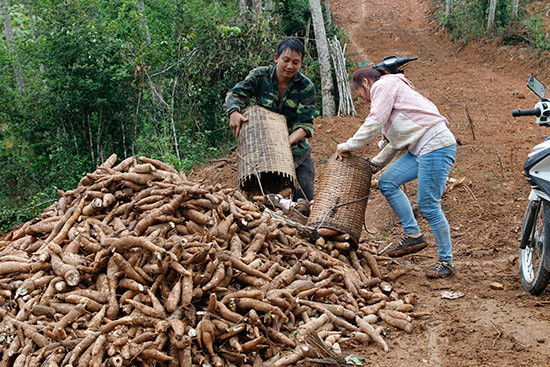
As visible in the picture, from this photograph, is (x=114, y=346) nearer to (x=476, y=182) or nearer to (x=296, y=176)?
(x=296, y=176)

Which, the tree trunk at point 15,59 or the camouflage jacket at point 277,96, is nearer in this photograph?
the camouflage jacket at point 277,96

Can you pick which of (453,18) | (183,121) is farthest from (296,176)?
(453,18)

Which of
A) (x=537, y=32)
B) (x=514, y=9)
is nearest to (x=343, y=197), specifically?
(x=537, y=32)

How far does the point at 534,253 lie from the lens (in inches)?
153

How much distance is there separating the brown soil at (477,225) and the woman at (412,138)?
0.56m

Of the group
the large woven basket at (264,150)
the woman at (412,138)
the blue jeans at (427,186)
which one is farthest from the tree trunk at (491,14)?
the blue jeans at (427,186)

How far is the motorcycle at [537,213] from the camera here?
11.1ft

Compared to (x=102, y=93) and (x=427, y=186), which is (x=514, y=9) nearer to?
(x=102, y=93)

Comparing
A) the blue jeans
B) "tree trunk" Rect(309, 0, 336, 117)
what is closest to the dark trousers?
the blue jeans

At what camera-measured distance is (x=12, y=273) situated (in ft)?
11.2

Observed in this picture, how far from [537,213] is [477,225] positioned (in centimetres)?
197

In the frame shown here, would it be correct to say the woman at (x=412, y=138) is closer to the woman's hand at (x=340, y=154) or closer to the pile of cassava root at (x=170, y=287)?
the woman's hand at (x=340, y=154)

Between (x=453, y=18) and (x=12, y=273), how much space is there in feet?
58.4

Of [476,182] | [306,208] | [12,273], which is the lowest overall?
[476,182]
